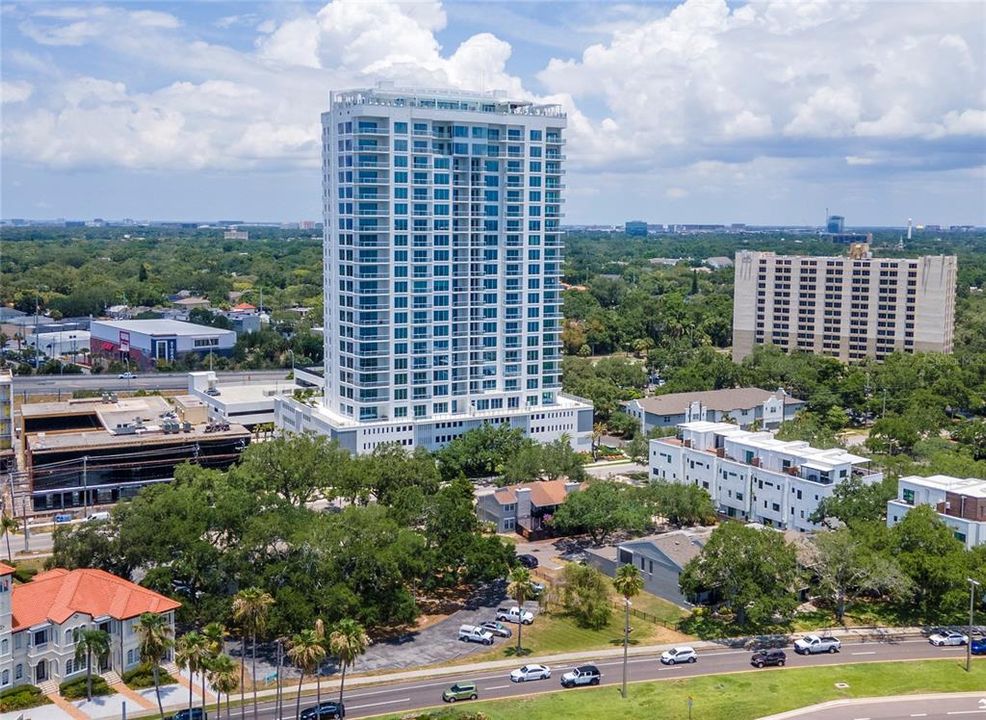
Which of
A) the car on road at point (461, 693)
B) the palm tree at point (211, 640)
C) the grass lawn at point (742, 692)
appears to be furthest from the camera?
the car on road at point (461, 693)

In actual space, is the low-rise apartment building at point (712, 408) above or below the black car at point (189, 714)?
above

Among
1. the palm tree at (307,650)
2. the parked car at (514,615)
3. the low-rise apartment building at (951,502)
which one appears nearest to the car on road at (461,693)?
the palm tree at (307,650)

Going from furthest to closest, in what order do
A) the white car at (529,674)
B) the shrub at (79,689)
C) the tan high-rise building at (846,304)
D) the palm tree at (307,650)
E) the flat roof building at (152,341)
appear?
the flat roof building at (152,341), the tan high-rise building at (846,304), the white car at (529,674), the shrub at (79,689), the palm tree at (307,650)

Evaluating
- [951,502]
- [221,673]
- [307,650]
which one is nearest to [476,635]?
[307,650]

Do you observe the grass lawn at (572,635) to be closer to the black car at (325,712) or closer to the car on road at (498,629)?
the car on road at (498,629)

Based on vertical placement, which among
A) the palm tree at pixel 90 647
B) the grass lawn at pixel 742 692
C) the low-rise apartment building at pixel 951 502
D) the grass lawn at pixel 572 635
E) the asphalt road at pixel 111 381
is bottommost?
the grass lawn at pixel 572 635

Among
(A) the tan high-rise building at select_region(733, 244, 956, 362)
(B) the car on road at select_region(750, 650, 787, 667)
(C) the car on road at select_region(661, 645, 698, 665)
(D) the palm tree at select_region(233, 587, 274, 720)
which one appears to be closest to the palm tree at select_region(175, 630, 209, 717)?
(D) the palm tree at select_region(233, 587, 274, 720)

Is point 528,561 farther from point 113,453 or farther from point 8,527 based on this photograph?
point 113,453
